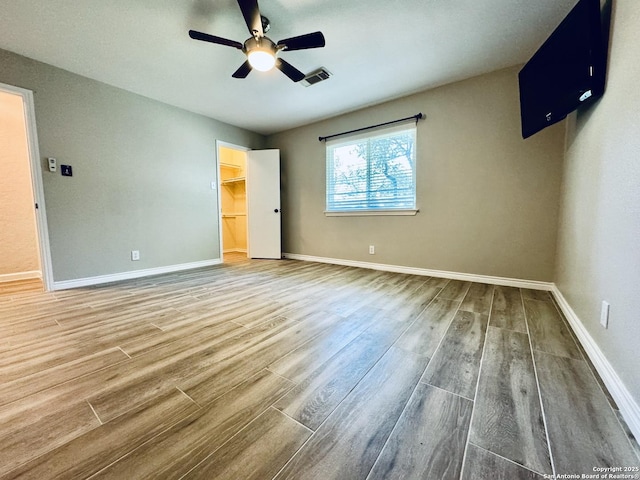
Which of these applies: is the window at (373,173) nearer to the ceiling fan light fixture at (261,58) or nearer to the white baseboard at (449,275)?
the white baseboard at (449,275)

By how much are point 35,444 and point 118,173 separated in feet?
10.5

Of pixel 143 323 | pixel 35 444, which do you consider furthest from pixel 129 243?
pixel 35 444

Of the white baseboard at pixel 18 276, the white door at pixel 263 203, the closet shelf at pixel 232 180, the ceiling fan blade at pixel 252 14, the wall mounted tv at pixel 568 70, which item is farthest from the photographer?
the closet shelf at pixel 232 180

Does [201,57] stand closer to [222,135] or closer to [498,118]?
[222,135]

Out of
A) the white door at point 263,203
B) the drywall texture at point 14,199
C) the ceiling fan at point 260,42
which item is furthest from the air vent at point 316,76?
the drywall texture at point 14,199

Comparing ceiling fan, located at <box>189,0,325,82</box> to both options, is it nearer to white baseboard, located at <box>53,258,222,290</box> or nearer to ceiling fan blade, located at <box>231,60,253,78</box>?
ceiling fan blade, located at <box>231,60,253,78</box>

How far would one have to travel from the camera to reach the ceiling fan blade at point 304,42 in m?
1.91

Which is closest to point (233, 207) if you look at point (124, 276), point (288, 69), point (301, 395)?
point (124, 276)

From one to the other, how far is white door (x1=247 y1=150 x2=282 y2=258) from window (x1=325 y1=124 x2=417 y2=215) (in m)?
1.09

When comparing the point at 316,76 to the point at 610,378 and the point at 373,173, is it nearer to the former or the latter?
the point at 373,173

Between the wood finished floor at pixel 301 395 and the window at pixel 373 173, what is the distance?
186 centimetres

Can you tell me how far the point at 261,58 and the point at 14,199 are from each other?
153 inches

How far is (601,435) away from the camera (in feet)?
2.92

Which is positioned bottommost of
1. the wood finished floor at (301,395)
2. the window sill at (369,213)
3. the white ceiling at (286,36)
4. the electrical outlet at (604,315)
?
the wood finished floor at (301,395)
